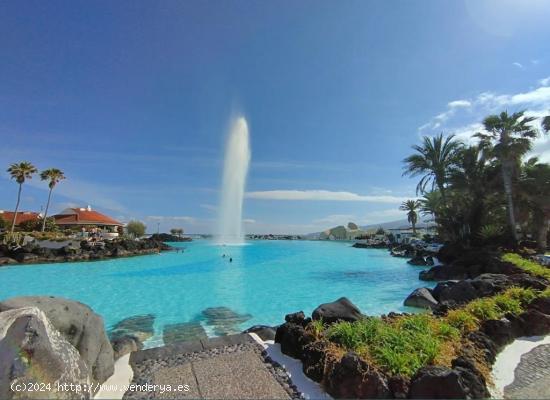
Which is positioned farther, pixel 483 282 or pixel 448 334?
pixel 483 282

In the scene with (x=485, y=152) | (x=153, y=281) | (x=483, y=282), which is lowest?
(x=153, y=281)

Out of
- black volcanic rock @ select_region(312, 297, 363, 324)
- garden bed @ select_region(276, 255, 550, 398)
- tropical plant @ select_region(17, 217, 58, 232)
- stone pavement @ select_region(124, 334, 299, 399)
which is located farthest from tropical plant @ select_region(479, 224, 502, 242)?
tropical plant @ select_region(17, 217, 58, 232)

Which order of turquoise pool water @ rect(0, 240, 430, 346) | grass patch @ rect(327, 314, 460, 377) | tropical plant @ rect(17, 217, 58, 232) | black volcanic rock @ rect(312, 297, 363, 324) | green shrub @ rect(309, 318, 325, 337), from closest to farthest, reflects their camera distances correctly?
grass patch @ rect(327, 314, 460, 377) < green shrub @ rect(309, 318, 325, 337) < black volcanic rock @ rect(312, 297, 363, 324) < turquoise pool water @ rect(0, 240, 430, 346) < tropical plant @ rect(17, 217, 58, 232)

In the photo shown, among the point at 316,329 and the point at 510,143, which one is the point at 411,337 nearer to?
the point at 316,329

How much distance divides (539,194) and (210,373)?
93.8 ft

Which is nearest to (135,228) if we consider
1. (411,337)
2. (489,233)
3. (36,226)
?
(36,226)

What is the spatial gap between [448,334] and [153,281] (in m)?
17.5

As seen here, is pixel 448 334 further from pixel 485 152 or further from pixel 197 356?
pixel 485 152

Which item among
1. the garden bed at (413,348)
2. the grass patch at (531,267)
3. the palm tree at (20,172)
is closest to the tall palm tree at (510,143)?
the grass patch at (531,267)

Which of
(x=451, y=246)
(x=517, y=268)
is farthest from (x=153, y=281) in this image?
(x=451, y=246)

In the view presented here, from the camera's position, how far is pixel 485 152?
25.5m

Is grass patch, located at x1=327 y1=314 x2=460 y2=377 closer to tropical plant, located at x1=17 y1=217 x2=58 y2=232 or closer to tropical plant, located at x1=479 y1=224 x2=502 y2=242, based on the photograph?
tropical plant, located at x1=479 y1=224 x2=502 y2=242

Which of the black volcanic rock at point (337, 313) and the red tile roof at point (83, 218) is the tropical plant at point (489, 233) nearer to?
the black volcanic rock at point (337, 313)

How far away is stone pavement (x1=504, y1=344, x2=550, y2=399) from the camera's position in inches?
159
